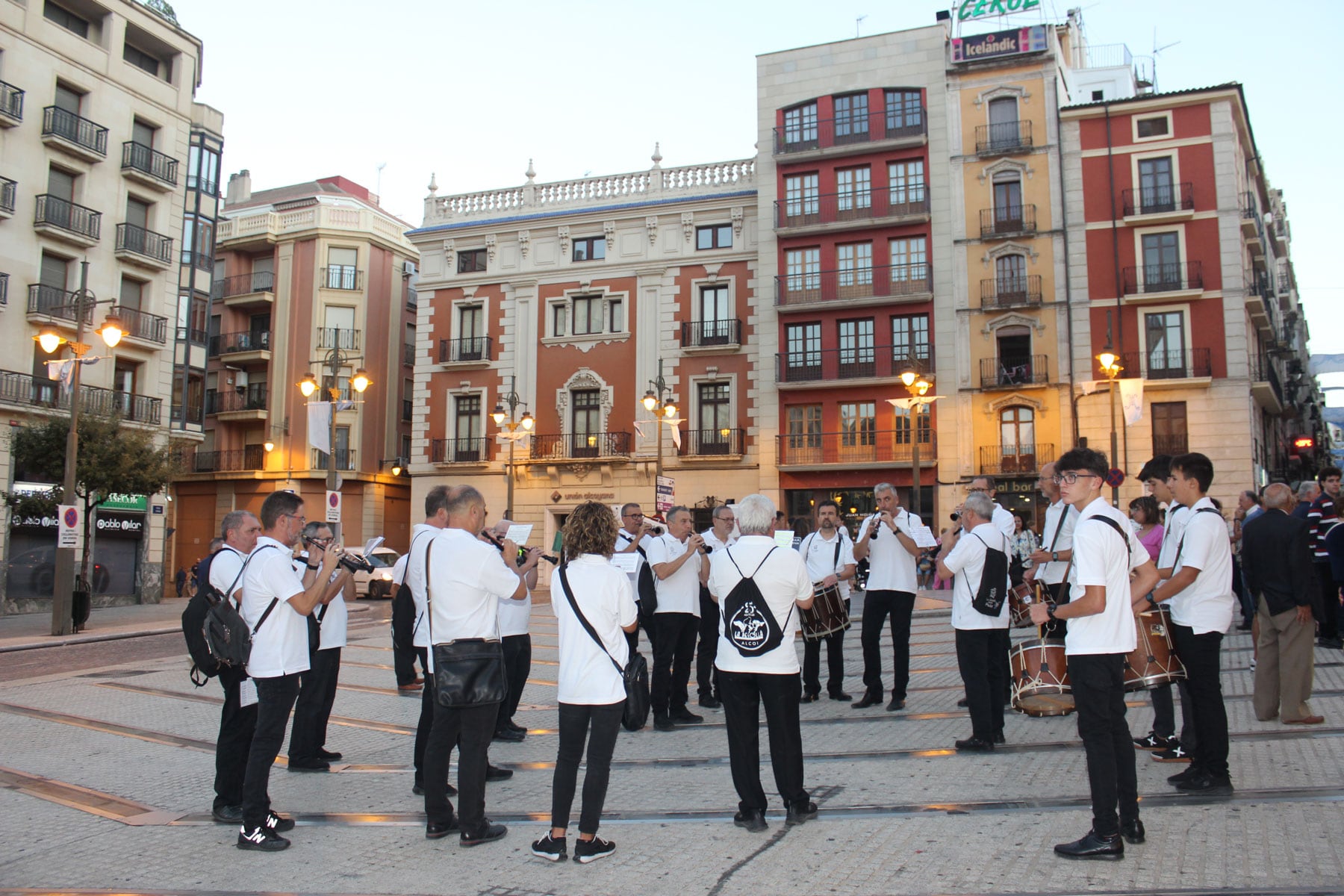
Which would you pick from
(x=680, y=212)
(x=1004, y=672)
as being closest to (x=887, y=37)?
(x=680, y=212)

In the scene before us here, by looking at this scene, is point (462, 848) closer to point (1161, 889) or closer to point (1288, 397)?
point (1161, 889)

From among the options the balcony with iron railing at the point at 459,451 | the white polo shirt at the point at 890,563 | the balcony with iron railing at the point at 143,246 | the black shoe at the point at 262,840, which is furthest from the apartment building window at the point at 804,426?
the black shoe at the point at 262,840

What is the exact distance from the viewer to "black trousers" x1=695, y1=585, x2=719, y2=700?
31.1 feet

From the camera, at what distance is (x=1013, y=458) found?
33.8 m

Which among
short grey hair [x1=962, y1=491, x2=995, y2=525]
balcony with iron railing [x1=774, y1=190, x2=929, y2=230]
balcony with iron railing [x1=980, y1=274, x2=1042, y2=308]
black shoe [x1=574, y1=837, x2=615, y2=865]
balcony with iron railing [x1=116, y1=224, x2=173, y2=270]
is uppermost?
balcony with iron railing [x1=774, y1=190, x2=929, y2=230]

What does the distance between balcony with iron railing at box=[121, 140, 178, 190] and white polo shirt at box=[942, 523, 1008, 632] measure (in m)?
32.8

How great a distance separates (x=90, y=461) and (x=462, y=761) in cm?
2337

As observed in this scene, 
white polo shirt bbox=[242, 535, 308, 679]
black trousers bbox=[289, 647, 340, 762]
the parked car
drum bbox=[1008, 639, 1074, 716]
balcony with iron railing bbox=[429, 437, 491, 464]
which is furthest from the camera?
balcony with iron railing bbox=[429, 437, 491, 464]

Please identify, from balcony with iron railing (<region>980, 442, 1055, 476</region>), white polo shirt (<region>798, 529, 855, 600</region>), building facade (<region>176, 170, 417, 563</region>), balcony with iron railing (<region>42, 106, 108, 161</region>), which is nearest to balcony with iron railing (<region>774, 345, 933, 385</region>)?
balcony with iron railing (<region>980, 442, 1055, 476</region>)

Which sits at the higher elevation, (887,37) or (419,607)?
(887,37)

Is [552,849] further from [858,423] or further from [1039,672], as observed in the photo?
[858,423]

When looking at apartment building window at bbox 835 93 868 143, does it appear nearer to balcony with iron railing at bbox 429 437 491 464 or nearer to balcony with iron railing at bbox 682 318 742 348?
balcony with iron railing at bbox 682 318 742 348

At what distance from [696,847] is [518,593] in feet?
5.72

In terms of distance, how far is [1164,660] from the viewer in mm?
6188
